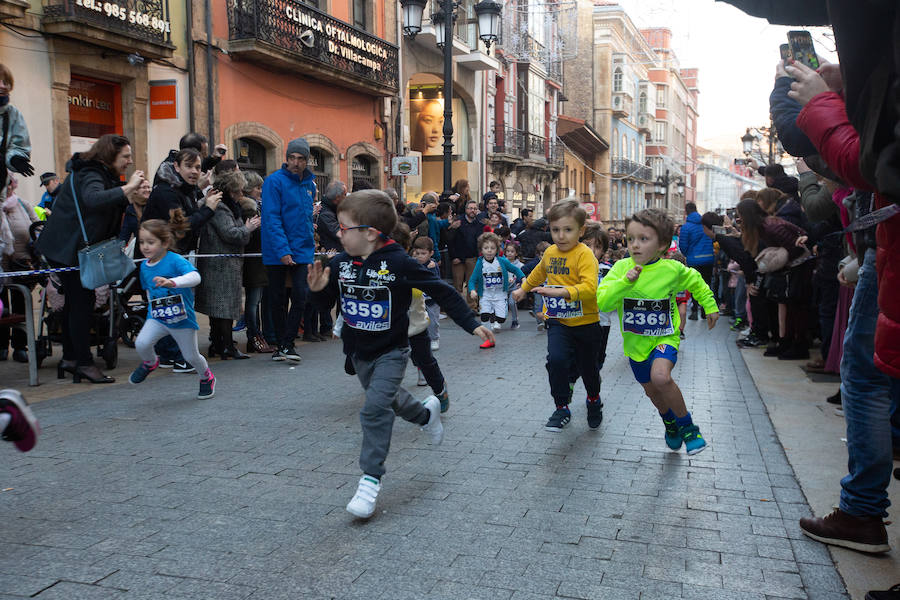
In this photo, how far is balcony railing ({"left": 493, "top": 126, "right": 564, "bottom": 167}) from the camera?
34.2 metres

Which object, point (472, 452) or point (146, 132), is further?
point (146, 132)

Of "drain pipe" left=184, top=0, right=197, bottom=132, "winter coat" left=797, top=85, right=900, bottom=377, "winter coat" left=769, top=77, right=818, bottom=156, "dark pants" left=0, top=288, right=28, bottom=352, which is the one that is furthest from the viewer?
"drain pipe" left=184, top=0, right=197, bottom=132

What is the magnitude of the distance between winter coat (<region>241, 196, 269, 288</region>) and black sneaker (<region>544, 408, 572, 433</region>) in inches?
192

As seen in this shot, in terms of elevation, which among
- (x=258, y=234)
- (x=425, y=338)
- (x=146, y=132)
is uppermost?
(x=146, y=132)

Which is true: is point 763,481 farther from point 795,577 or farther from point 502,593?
point 502,593

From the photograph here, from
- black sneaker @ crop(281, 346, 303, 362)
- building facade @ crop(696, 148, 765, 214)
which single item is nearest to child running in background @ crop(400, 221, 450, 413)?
black sneaker @ crop(281, 346, 303, 362)

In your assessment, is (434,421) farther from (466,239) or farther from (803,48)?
(466,239)

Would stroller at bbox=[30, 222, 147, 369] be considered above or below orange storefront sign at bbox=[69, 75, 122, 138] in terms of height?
below

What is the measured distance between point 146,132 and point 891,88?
1476 cm

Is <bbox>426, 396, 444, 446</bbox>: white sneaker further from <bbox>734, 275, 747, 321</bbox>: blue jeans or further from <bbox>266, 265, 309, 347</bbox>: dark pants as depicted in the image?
<bbox>734, 275, 747, 321</bbox>: blue jeans

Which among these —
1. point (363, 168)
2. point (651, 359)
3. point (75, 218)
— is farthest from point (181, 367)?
point (363, 168)

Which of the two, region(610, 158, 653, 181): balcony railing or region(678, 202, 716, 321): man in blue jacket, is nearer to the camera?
region(678, 202, 716, 321): man in blue jacket

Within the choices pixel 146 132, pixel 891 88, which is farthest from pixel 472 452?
pixel 146 132

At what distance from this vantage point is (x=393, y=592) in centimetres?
309
